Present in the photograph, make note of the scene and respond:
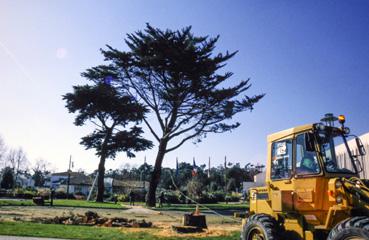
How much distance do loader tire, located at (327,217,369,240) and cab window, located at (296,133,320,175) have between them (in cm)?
139

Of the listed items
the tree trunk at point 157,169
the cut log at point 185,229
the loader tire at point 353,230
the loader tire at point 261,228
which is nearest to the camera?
the loader tire at point 353,230

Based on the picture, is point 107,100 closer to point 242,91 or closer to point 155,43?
point 155,43

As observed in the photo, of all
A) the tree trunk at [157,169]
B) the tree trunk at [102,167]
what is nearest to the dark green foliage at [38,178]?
the tree trunk at [102,167]

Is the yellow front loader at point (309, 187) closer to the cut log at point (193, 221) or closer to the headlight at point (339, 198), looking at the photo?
the headlight at point (339, 198)

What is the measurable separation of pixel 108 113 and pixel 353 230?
31611mm

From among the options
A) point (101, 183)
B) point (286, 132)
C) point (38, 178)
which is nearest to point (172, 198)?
point (101, 183)

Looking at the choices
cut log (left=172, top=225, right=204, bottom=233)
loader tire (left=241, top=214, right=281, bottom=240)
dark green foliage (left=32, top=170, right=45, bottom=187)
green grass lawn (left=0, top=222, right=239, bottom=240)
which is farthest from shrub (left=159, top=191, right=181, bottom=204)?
dark green foliage (left=32, top=170, right=45, bottom=187)

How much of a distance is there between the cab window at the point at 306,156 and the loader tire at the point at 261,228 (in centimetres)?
118

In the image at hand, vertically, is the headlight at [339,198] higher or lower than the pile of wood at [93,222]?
higher

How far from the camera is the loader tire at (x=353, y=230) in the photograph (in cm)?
515

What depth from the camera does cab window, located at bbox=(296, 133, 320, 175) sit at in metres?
6.76

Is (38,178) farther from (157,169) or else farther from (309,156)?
(309,156)

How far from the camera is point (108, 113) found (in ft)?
116

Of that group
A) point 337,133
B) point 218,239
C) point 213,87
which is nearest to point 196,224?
point 218,239
